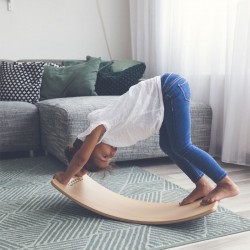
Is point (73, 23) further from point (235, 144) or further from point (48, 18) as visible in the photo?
point (235, 144)

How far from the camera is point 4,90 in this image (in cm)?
287

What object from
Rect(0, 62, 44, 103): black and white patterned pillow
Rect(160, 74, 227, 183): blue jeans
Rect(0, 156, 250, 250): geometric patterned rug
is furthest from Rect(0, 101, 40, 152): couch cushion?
Rect(160, 74, 227, 183): blue jeans

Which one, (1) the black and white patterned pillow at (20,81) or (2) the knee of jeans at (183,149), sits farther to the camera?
(1) the black and white patterned pillow at (20,81)

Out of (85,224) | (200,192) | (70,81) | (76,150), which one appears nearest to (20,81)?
(70,81)

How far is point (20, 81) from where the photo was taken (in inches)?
113

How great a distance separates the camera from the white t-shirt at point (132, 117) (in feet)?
5.22

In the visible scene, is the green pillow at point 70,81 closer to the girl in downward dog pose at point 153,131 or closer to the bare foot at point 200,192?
the girl in downward dog pose at point 153,131

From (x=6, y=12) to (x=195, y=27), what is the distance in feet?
5.49

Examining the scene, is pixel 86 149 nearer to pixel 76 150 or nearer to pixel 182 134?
pixel 76 150

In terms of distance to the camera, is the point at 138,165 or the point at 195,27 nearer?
the point at 138,165

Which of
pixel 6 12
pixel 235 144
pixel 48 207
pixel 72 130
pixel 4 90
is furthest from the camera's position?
pixel 6 12

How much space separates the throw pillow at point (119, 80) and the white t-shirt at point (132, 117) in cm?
120

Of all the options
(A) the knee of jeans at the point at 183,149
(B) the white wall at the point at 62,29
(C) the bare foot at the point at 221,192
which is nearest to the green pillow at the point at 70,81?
(B) the white wall at the point at 62,29

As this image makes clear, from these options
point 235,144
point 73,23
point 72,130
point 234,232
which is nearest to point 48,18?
point 73,23
